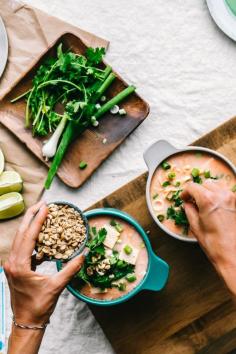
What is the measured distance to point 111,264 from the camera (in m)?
1.47

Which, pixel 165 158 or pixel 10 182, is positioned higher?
pixel 165 158

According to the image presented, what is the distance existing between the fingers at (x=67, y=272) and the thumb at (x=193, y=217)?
0.85 feet

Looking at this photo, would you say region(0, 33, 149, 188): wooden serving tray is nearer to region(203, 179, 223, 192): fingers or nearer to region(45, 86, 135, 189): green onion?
region(45, 86, 135, 189): green onion

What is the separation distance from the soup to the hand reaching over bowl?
128 millimetres

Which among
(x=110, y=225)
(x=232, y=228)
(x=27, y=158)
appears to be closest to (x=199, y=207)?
(x=232, y=228)

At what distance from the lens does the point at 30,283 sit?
1350mm

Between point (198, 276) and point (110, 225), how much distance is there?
0.87ft

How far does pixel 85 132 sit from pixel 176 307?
0.53 metres

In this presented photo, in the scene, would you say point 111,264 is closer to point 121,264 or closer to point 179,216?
point 121,264

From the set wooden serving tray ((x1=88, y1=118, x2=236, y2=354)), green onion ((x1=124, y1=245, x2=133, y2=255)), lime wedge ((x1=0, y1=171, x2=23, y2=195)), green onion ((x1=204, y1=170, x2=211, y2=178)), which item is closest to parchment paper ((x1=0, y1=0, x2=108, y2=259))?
lime wedge ((x1=0, y1=171, x2=23, y2=195))

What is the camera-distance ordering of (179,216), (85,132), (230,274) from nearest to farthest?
(230,274)
(179,216)
(85,132)

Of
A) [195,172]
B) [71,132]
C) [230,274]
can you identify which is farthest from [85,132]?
[230,274]

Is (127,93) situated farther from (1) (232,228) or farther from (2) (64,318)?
(2) (64,318)

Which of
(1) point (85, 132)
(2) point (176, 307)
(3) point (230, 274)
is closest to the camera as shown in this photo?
(3) point (230, 274)
